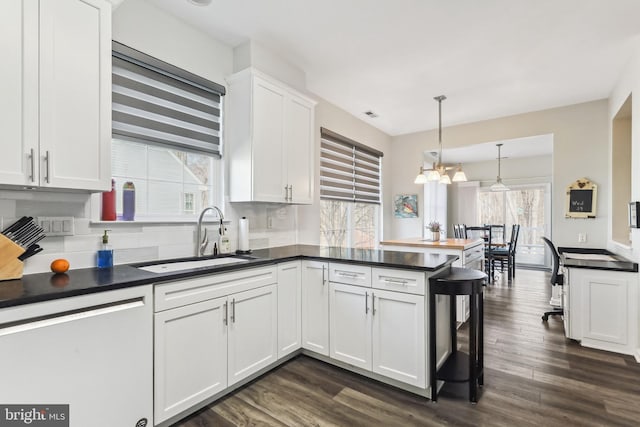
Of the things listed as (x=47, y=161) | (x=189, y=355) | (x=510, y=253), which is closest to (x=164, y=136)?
(x=47, y=161)

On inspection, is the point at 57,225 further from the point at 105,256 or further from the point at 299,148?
the point at 299,148

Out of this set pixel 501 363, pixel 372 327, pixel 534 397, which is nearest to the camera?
pixel 534 397

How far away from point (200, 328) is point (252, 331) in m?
0.44

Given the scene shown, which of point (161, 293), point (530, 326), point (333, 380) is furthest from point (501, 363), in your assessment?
point (161, 293)

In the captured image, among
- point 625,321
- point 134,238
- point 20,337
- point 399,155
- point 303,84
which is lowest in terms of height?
point 625,321

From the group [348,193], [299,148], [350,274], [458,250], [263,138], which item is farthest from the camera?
[348,193]

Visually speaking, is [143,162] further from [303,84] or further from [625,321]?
[625,321]

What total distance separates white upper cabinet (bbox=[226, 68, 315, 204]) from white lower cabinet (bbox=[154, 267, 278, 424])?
0.84 m

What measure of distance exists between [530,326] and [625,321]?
828 millimetres

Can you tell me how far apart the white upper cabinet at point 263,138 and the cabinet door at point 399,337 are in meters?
1.36

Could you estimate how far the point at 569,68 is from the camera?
331cm

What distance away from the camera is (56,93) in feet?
5.62

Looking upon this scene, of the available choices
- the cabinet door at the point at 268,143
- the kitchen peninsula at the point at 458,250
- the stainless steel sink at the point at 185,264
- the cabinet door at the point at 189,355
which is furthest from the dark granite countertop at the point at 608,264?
the cabinet door at the point at 189,355

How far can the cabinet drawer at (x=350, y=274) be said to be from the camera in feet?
7.70
